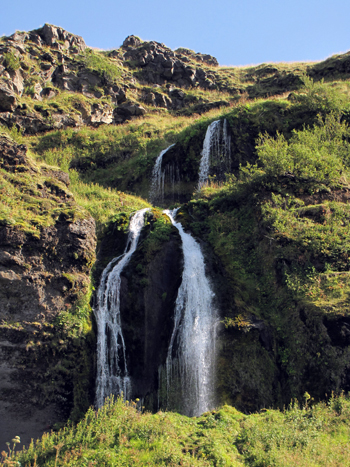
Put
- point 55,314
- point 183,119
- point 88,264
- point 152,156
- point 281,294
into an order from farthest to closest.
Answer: point 183,119 < point 152,156 < point 88,264 < point 281,294 < point 55,314

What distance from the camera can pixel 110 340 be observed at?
1188cm

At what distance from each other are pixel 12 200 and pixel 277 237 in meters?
10.3

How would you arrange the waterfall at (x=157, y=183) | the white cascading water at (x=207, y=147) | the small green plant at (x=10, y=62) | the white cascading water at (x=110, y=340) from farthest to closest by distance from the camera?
the small green plant at (x=10, y=62) < the waterfall at (x=157, y=183) < the white cascading water at (x=207, y=147) < the white cascading water at (x=110, y=340)

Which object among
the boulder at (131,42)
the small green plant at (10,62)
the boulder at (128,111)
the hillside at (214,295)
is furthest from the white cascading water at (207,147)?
the boulder at (131,42)

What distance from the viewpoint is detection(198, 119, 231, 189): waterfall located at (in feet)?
75.2

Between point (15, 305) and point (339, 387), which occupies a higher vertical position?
point (15, 305)

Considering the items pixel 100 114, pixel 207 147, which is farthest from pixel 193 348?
pixel 100 114

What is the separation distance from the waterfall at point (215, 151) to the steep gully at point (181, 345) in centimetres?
1001

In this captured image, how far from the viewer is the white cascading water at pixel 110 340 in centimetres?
1112

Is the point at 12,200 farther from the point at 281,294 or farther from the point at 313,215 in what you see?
the point at 313,215

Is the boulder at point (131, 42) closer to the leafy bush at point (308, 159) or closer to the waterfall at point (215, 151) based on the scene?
the waterfall at point (215, 151)

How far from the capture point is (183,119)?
1293 inches

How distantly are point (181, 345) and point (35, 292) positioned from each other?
5.17 m

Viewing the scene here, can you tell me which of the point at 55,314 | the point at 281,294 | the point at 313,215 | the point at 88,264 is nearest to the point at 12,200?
the point at 88,264
